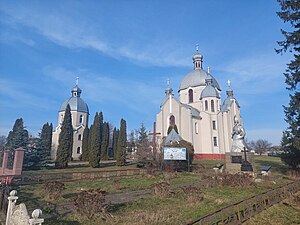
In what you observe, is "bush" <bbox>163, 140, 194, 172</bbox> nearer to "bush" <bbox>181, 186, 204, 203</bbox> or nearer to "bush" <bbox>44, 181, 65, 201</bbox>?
"bush" <bbox>181, 186, 204, 203</bbox>

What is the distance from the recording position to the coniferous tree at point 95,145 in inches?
1106

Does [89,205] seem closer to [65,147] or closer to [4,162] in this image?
[4,162]

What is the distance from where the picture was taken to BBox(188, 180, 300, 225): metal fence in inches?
193

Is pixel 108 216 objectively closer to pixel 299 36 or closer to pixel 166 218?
pixel 166 218

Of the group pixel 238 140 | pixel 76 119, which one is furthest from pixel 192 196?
pixel 76 119

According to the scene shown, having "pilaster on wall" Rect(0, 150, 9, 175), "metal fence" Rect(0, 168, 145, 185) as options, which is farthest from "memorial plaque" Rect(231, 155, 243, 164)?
"pilaster on wall" Rect(0, 150, 9, 175)

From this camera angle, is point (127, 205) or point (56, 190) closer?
point (127, 205)

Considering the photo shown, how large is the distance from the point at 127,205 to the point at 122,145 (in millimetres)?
23662

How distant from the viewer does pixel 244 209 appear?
21.0 feet

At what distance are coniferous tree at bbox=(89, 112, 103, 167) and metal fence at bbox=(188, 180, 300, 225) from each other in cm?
2263

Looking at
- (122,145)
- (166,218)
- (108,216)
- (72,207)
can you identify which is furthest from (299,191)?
(122,145)

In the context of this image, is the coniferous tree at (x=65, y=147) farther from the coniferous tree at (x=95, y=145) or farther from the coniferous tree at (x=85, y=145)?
the coniferous tree at (x=85, y=145)

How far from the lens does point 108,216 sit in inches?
259

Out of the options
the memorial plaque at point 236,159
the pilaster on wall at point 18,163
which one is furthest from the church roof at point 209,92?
the pilaster on wall at point 18,163
